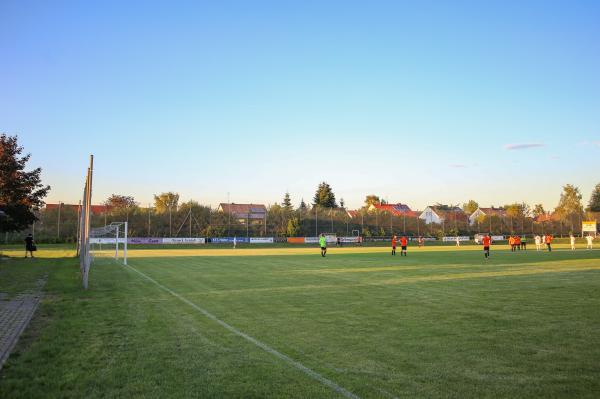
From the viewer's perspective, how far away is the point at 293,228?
6650 centimetres

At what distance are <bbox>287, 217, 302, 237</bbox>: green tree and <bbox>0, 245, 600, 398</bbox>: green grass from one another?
51.7 meters

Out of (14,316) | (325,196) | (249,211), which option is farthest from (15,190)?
(325,196)

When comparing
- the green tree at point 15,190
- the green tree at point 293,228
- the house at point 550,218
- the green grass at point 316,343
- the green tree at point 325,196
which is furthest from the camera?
the green tree at point 325,196

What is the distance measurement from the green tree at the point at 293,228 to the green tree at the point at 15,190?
3579 centimetres

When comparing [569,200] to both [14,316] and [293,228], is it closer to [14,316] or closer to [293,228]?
[293,228]

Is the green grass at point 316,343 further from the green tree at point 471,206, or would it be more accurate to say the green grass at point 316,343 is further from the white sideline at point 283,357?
the green tree at point 471,206

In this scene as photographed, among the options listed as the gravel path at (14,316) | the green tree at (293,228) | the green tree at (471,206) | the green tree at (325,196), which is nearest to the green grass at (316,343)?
the gravel path at (14,316)

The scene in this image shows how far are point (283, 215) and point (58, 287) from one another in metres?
52.2

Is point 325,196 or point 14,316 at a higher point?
point 325,196

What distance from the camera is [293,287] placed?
14.9m

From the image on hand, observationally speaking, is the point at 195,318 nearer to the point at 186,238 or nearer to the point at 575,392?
the point at 575,392

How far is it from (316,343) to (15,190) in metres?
33.8

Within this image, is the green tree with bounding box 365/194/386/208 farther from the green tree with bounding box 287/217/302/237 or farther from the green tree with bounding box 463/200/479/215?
the green tree with bounding box 287/217/302/237

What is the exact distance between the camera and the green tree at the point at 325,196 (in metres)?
104
